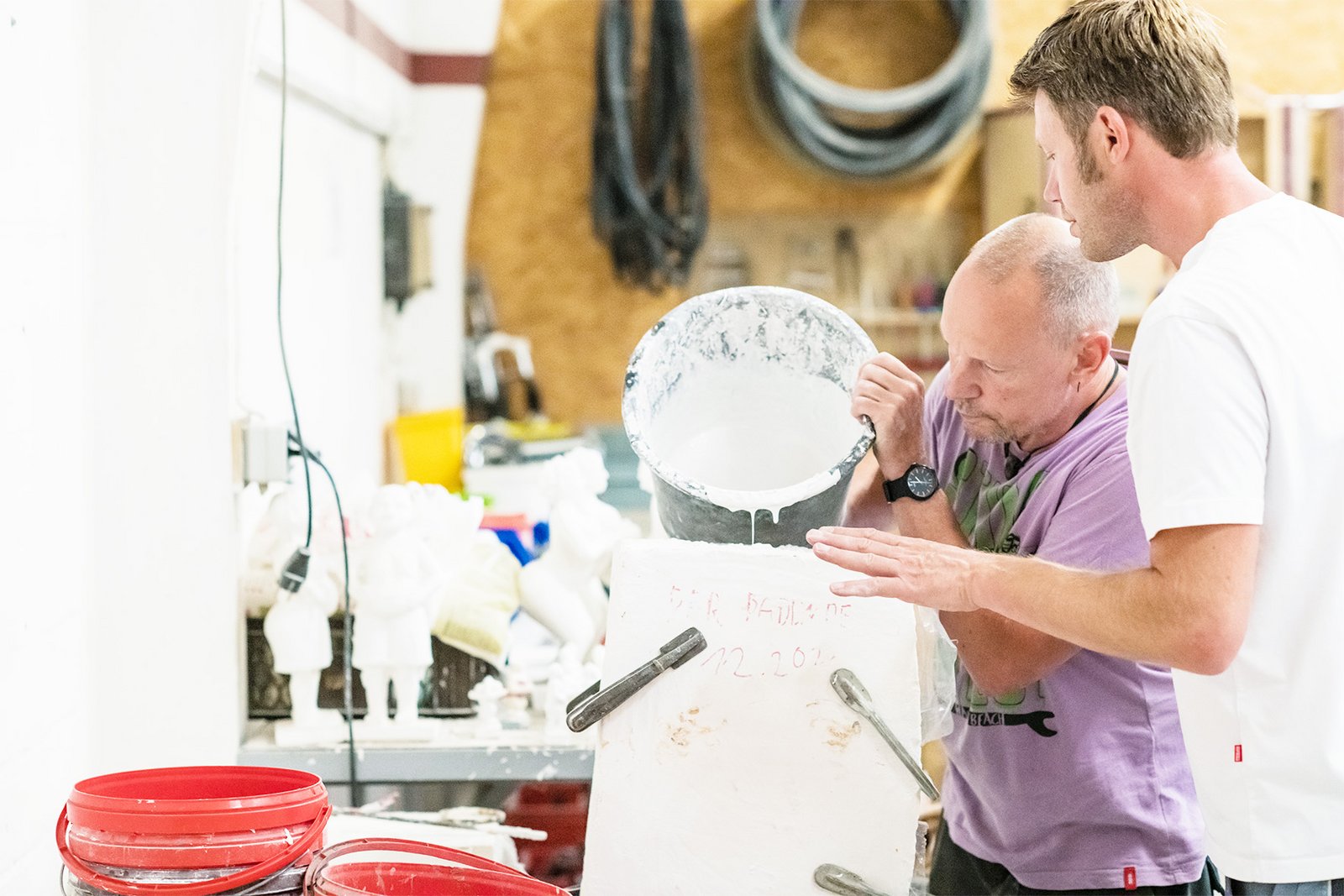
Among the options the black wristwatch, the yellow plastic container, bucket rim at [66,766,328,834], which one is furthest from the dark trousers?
the yellow plastic container

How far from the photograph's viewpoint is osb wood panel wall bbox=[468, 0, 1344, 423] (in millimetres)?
5406

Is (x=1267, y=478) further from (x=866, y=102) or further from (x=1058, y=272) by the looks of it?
(x=866, y=102)

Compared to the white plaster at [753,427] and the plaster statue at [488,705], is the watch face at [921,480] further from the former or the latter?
the plaster statue at [488,705]

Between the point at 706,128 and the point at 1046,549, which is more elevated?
the point at 706,128

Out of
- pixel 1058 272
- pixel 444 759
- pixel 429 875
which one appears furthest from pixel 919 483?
pixel 444 759

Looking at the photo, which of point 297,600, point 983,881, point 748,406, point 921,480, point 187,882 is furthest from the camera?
point 297,600

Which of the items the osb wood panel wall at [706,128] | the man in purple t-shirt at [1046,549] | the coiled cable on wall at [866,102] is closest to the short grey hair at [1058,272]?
the man in purple t-shirt at [1046,549]

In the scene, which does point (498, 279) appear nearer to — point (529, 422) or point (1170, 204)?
point (529, 422)

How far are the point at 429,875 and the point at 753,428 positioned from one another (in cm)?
85

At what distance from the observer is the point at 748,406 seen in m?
2.02

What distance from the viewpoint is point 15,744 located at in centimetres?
185

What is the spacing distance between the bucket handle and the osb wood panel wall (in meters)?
4.16

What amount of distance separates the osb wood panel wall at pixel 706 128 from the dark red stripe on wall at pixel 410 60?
0.60 feet

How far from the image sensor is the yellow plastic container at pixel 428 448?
179 inches
